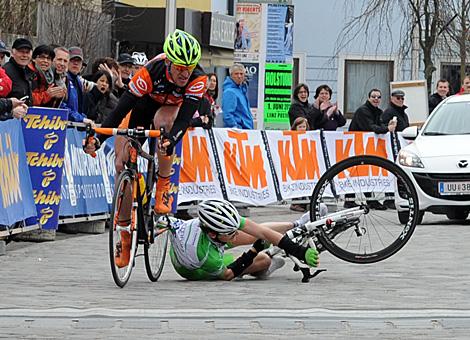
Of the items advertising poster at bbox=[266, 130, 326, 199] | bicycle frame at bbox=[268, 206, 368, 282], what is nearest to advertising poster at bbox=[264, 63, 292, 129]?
advertising poster at bbox=[266, 130, 326, 199]

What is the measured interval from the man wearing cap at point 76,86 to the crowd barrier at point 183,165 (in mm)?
538

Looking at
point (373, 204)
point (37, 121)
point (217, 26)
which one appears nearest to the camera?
point (373, 204)

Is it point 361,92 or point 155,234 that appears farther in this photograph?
point 361,92

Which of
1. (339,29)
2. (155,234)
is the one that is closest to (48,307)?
(155,234)

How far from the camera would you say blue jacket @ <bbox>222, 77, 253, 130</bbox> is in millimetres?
20688

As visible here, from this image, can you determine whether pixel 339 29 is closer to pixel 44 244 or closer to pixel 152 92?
pixel 44 244

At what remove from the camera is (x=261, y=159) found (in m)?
20.8

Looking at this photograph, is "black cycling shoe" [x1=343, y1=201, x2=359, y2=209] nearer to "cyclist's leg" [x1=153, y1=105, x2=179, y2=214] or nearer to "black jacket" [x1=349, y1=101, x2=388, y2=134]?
"cyclist's leg" [x1=153, y1=105, x2=179, y2=214]

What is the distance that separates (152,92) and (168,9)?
13333 millimetres

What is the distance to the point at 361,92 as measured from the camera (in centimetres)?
3881

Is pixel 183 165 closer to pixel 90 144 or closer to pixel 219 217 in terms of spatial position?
pixel 90 144

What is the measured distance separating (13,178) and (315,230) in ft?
11.3

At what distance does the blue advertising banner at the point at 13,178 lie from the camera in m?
13.0

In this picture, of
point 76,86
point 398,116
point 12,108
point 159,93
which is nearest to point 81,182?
point 76,86
